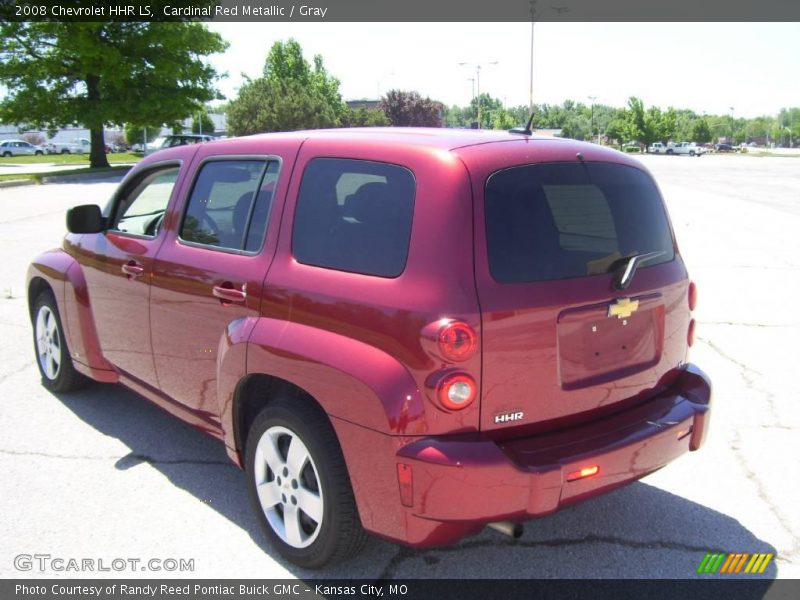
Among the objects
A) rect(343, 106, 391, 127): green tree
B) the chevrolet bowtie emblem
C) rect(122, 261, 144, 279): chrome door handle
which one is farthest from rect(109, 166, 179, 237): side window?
rect(343, 106, 391, 127): green tree

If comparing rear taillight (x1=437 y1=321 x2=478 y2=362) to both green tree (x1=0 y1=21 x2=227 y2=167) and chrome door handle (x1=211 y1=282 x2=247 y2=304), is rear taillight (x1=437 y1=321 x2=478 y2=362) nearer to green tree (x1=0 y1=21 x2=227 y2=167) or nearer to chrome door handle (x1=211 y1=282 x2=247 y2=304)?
chrome door handle (x1=211 y1=282 x2=247 y2=304)

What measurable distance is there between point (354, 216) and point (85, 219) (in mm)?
2255

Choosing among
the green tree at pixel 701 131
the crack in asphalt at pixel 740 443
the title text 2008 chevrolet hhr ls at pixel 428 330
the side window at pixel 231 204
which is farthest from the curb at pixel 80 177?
the green tree at pixel 701 131

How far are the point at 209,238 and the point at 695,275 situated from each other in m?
7.76

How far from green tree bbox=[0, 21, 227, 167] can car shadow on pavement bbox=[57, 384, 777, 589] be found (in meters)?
33.1

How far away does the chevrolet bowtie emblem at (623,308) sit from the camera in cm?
304

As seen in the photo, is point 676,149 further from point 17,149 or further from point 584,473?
point 584,473

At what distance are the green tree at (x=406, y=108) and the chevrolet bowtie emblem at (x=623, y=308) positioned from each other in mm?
75378

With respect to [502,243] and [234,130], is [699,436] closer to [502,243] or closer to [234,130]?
[502,243]

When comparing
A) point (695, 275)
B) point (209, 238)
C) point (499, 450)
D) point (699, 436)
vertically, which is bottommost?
point (695, 275)

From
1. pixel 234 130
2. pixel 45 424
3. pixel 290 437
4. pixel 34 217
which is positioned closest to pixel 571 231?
pixel 290 437

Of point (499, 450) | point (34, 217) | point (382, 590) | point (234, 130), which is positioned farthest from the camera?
point (234, 130)

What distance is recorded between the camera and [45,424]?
4.80 m

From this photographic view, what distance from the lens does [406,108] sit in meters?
77.8
